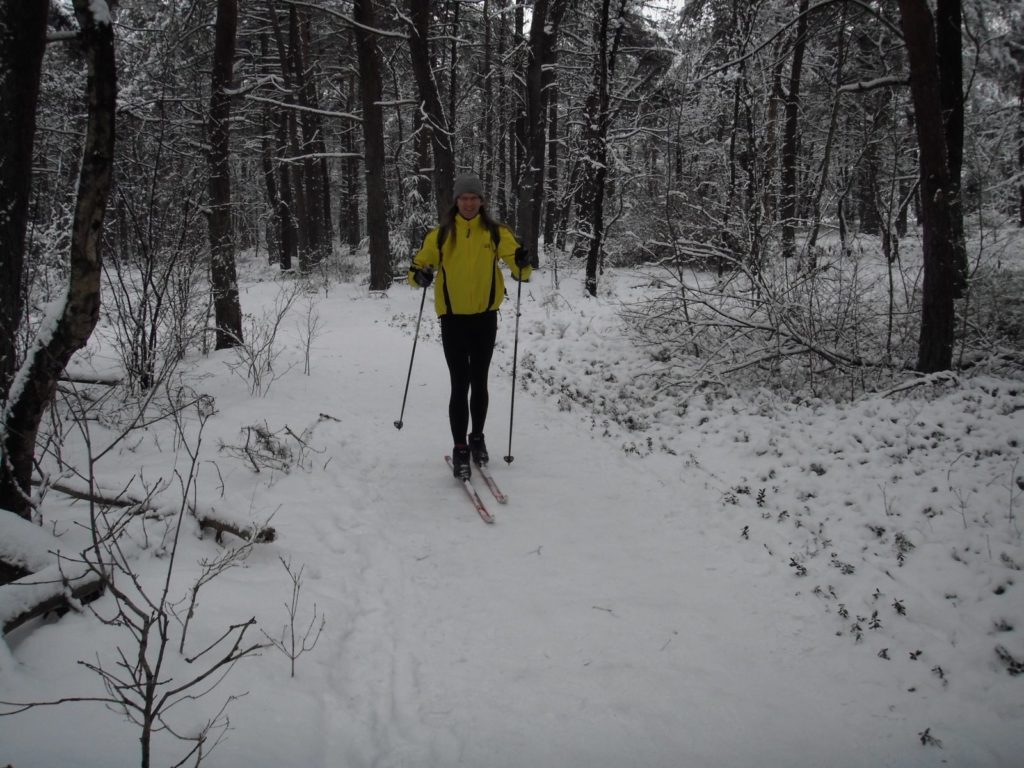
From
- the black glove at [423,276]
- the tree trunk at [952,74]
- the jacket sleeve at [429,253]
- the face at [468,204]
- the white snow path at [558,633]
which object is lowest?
the white snow path at [558,633]

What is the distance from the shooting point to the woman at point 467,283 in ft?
15.6

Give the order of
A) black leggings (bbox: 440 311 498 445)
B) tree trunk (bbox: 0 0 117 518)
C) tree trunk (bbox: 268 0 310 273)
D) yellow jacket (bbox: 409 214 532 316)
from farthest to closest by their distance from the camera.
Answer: tree trunk (bbox: 268 0 310 273), black leggings (bbox: 440 311 498 445), yellow jacket (bbox: 409 214 532 316), tree trunk (bbox: 0 0 117 518)

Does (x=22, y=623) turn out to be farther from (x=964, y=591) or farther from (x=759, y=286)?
(x=759, y=286)

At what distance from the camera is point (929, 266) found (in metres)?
5.53

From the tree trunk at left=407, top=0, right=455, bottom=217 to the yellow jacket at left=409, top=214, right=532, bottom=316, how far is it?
755 centimetres

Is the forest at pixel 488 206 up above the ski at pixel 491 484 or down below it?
above

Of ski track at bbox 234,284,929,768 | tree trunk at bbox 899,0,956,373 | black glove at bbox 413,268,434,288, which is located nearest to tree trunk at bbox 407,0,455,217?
black glove at bbox 413,268,434,288

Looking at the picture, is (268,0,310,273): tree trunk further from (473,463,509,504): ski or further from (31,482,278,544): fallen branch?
(31,482,278,544): fallen branch

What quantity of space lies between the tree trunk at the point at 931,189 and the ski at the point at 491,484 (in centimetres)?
446

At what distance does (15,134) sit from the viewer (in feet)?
9.86

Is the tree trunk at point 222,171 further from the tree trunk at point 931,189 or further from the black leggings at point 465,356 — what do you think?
the tree trunk at point 931,189

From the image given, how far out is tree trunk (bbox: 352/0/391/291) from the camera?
519 inches

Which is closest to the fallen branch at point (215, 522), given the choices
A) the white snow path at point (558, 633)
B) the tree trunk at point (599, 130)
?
the white snow path at point (558, 633)

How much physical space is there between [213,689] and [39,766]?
60 cm
